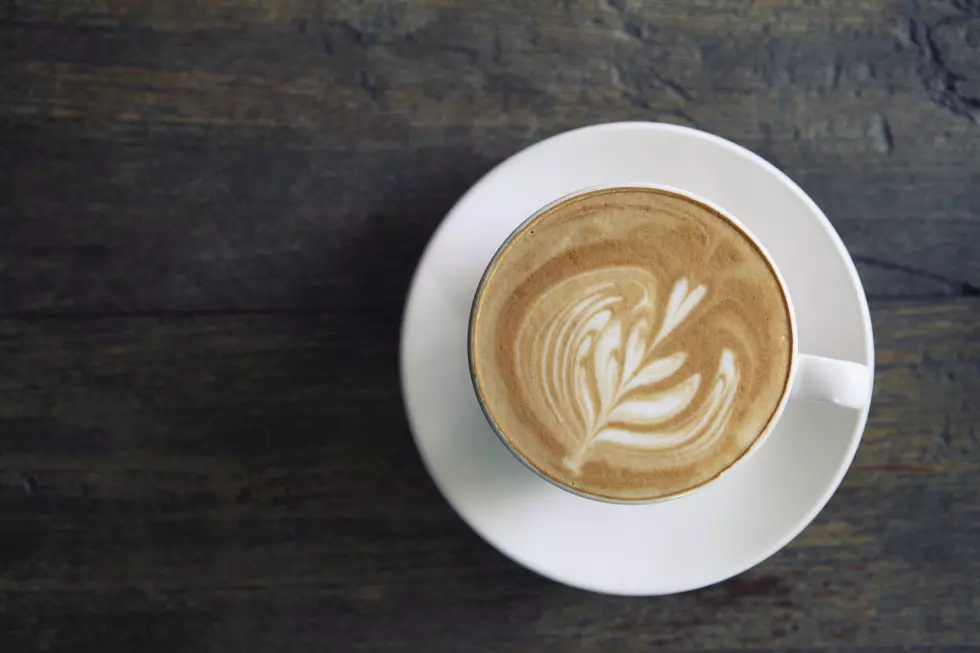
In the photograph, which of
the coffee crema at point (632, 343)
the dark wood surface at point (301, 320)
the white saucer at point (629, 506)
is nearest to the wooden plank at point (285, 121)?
the dark wood surface at point (301, 320)

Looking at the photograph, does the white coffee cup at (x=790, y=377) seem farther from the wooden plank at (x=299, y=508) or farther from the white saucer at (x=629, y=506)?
the wooden plank at (x=299, y=508)

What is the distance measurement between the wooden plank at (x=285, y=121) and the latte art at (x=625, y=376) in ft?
0.90

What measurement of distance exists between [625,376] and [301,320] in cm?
41

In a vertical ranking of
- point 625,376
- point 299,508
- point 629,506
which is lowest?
point 299,508

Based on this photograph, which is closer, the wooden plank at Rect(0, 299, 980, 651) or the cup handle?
the cup handle

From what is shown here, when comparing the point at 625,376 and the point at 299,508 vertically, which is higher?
the point at 625,376

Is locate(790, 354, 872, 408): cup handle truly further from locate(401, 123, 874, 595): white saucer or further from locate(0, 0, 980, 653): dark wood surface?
locate(0, 0, 980, 653): dark wood surface

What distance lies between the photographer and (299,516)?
0.96 meters

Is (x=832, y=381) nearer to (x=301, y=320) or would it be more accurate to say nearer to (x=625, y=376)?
(x=625, y=376)

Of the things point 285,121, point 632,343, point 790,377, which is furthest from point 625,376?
point 285,121

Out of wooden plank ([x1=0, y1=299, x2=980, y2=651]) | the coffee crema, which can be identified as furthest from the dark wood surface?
the coffee crema

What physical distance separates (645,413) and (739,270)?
0.53 feet

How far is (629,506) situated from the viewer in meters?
0.86

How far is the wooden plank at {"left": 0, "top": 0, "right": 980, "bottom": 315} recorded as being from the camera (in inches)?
37.9
